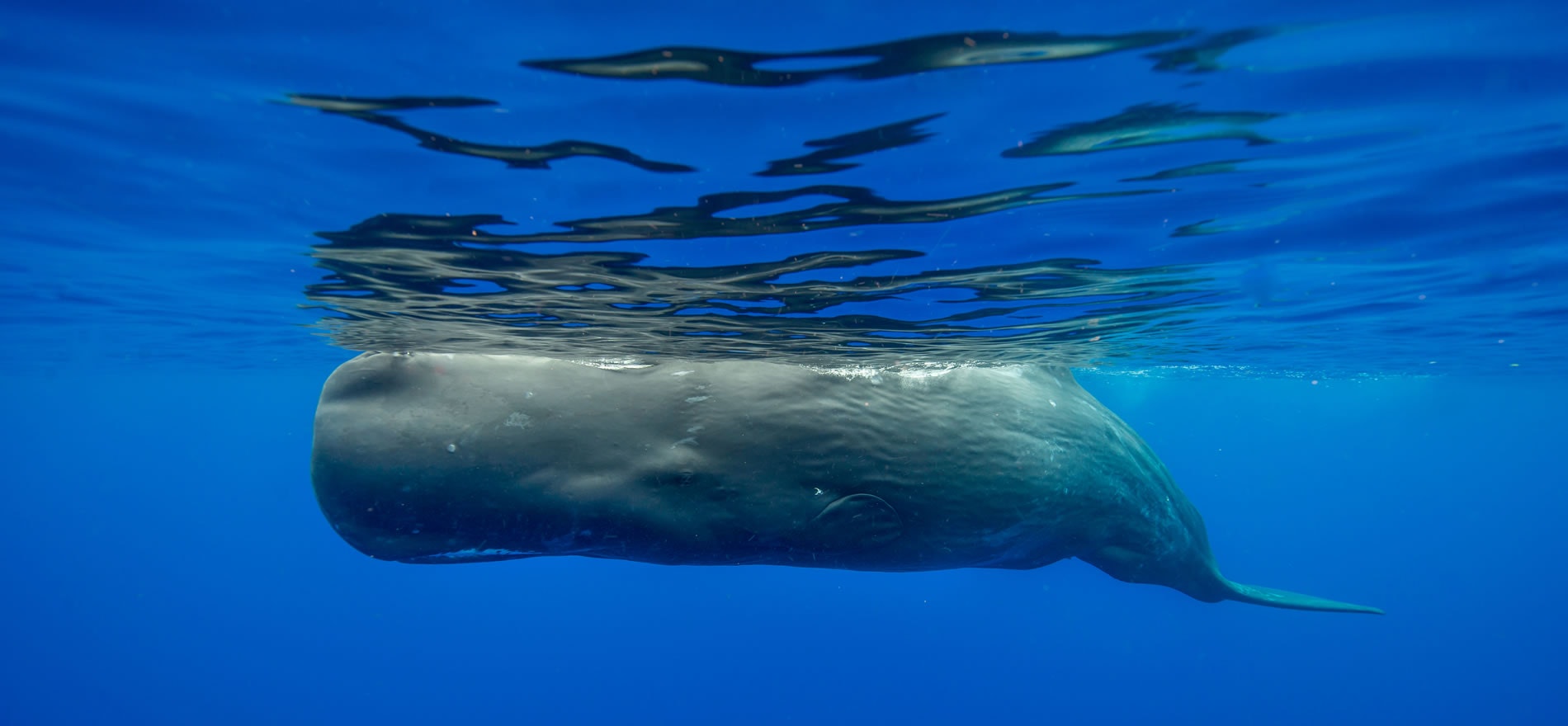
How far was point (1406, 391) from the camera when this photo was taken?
37.2 meters

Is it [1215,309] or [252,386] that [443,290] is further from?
[252,386]

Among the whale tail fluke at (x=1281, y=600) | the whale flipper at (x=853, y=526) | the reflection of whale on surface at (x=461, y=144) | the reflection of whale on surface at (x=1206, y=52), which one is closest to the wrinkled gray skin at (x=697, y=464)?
the whale flipper at (x=853, y=526)

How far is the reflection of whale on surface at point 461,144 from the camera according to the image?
14.0 ft

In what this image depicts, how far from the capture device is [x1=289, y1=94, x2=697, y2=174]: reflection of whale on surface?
425 cm

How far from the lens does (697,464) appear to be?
441 cm

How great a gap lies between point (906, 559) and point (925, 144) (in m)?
2.89

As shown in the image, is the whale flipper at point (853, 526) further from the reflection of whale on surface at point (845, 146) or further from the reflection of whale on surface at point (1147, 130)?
Result: the reflection of whale on surface at point (1147, 130)

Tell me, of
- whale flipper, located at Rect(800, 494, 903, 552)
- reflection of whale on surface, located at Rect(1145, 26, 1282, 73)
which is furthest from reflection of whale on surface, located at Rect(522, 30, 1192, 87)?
whale flipper, located at Rect(800, 494, 903, 552)

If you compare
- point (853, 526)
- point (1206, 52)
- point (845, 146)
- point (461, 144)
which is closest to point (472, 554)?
point (853, 526)

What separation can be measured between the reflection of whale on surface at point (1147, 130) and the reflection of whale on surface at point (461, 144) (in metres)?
2.50

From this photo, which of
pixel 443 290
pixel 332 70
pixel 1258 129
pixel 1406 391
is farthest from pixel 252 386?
pixel 1406 391

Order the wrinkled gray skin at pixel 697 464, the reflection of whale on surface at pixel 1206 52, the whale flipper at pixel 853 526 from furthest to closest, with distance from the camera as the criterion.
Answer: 1. the whale flipper at pixel 853 526
2. the wrinkled gray skin at pixel 697 464
3. the reflection of whale on surface at pixel 1206 52

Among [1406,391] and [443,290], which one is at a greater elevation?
[1406,391]

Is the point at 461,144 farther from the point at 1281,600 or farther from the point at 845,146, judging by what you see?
the point at 1281,600
